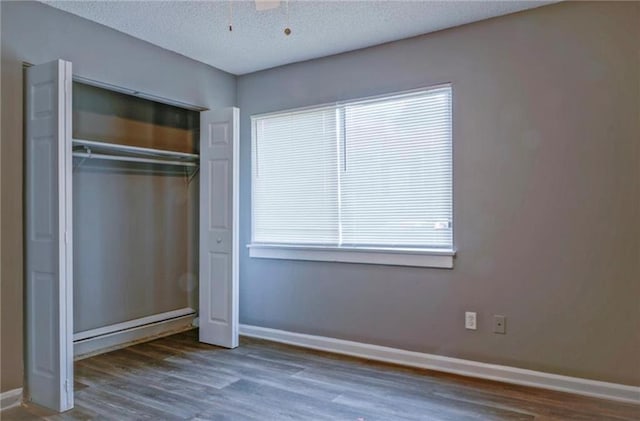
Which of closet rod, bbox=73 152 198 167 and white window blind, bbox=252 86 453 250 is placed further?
closet rod, bbox=73 152 198 167

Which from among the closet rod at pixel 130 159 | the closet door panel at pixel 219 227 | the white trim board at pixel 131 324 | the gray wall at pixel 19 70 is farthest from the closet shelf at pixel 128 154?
the white trim board at pixel 131 324

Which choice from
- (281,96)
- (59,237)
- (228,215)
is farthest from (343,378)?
(281,96)

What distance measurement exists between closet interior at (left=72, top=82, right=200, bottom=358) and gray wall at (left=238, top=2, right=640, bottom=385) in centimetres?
188

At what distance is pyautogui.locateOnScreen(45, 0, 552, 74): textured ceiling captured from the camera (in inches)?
113

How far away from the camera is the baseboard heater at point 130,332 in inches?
141

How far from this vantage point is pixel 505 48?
3.05 meters

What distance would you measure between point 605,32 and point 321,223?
8.01 feet

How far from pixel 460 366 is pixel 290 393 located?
126cm

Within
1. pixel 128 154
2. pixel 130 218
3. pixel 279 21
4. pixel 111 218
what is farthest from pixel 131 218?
pixel 279 21

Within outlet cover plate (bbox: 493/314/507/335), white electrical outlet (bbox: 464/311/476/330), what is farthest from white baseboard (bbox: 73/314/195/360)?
outlet cover plate (bbox: 493/314/507/335)

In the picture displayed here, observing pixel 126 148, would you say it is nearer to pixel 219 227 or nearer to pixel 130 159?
pixel 130 159

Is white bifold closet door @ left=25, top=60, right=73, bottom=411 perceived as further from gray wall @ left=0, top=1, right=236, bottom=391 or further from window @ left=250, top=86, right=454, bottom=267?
window @ left=250, top=86, right=454, bottom=267

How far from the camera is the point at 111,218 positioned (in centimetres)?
389

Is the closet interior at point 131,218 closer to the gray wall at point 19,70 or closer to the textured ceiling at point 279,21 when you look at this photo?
the gray wall at point 19,70
